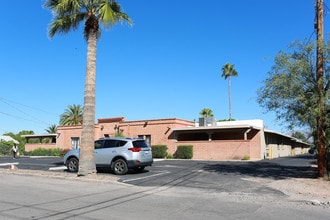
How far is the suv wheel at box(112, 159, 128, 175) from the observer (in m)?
16.9

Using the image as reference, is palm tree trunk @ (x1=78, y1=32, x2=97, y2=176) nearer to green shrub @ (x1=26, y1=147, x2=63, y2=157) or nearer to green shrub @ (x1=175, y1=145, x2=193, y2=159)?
green shrub @ (x1=175, y1=145, x2=193, y2=159)

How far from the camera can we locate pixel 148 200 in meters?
10.3

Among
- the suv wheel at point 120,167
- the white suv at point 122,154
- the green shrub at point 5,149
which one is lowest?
the suv wheel at point 120,167

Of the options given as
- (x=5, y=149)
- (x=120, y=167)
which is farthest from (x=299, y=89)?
(x=5, y=149)

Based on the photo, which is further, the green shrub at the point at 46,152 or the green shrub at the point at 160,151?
the green shrub at the point at 46,152

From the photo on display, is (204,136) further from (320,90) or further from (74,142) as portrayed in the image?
(320,90)

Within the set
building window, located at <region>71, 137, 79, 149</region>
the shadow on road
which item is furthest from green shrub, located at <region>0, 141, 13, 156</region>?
the shadow on road

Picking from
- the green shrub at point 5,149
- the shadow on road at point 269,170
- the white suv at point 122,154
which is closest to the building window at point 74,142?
the green shrub at point 5,149

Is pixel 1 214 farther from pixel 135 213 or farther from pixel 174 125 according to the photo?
pixel 174 125

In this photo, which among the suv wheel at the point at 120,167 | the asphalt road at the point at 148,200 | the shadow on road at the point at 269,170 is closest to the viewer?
the asphalt road at the point at 148,200

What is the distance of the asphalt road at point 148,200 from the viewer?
8258 millimetres

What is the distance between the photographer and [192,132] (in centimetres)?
3353

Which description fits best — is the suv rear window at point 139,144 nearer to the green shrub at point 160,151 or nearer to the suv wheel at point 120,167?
the suv wheel at point 120,167

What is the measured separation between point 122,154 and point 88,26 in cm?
635
